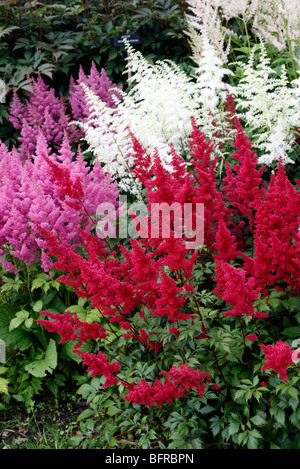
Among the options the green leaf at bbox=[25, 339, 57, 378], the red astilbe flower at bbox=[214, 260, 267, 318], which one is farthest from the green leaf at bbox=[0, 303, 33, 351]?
the red astilbe flower at bbox=[214, 260, 267, 318]

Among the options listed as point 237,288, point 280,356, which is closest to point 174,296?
point 237,288

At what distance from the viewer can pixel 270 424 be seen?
236 centimetres

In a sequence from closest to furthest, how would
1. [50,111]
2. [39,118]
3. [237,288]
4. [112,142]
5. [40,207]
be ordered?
[237,288] → [40,207] → [112,142] → [39,118] → [50,111]

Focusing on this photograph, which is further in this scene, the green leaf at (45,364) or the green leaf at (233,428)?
the green leaf at (45,364)

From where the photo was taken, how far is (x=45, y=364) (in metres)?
3.22

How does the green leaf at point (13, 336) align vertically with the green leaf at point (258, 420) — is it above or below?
above

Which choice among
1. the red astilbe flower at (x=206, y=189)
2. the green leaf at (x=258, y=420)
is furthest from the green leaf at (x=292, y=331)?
the red astilbe flower at (x=206, y=189)

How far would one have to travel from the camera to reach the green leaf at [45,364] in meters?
3.15

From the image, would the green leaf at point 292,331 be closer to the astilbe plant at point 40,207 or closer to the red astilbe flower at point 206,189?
the red astilbe flower at point 206,189

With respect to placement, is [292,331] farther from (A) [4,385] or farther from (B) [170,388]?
(A) [4,385]

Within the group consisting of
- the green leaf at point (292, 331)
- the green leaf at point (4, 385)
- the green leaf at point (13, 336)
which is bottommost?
the green leaf at point (4, 385)

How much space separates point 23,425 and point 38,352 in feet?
1.67
